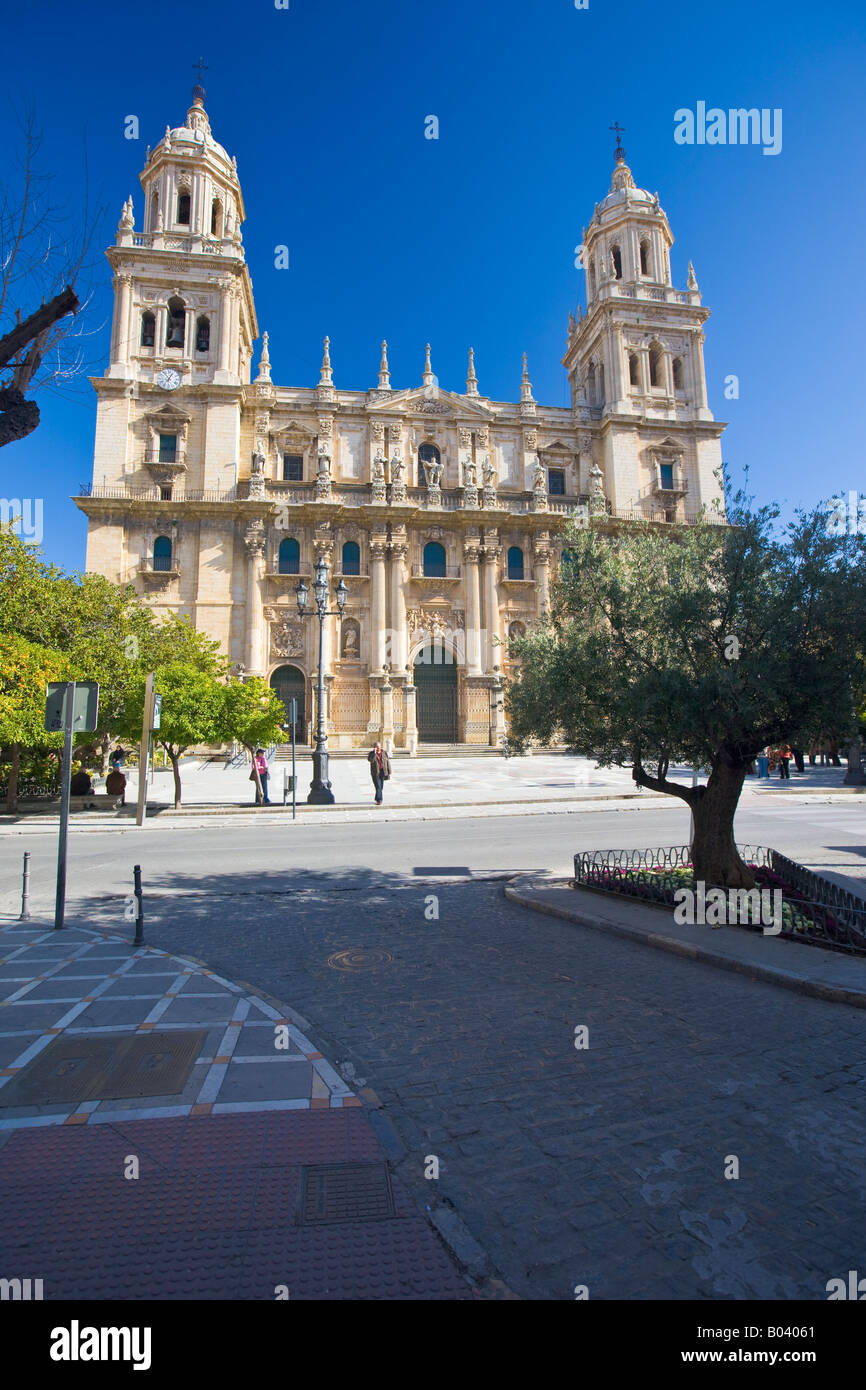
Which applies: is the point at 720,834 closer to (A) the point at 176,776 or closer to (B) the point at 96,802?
(A) the point at 176,776

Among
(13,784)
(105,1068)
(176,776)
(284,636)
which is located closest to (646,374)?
(284,636)

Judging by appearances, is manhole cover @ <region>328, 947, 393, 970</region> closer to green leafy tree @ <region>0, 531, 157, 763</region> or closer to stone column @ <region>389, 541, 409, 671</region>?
green leafy tree @ <region>0, 531, 157, 763</region>

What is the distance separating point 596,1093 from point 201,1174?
2.10 m

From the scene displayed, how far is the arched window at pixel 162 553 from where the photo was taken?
1448 inches

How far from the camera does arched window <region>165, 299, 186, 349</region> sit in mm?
39156

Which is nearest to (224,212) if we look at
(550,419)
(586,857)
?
(550,419)

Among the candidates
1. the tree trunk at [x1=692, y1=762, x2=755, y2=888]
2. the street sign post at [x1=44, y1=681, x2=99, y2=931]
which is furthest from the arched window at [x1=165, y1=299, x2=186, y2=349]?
the tree trunk at [x1=692, y1=762, x2=755, y2=888]

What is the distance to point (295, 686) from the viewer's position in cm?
3794

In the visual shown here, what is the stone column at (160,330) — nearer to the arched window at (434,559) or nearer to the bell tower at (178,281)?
the bell tower at (178,281)

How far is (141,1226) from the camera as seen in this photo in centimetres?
281

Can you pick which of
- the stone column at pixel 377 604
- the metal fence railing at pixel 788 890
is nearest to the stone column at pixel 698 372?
the stone column at pixel 377 604

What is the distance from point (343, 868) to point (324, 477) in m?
31.5

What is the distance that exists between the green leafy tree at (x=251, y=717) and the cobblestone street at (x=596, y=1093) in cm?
1209
